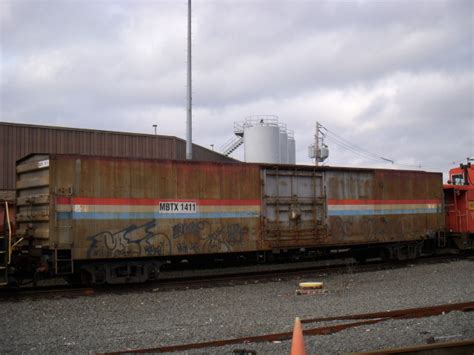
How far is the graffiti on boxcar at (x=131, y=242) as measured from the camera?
11883mm

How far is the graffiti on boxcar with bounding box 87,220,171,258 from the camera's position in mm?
11883

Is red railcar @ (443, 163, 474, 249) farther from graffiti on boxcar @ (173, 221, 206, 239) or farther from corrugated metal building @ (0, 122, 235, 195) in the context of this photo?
corrugated metal building @ (0, 122, 235, 195)

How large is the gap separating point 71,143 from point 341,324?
16.2m

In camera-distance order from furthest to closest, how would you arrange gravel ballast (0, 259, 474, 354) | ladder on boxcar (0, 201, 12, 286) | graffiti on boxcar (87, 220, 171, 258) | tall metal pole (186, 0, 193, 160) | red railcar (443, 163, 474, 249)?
red railcar (443, 163, 474, 249)
tall metal pole (186, 0, 193, 160)
graffiti on boxcar (87, 220, 171, 258)
ladder on boxcar (0, 201, 12, 286)
gravel ballast (0, 259, 474, 354)

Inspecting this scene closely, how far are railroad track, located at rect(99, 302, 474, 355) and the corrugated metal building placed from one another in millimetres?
13752

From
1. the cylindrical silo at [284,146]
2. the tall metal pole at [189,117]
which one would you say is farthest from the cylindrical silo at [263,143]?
the tall metal pole at [189,117]

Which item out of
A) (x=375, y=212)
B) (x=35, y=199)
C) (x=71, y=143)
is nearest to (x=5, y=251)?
(x=35, y=199)

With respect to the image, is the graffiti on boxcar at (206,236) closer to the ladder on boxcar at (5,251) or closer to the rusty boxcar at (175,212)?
the rusty boxcar at (175,212)

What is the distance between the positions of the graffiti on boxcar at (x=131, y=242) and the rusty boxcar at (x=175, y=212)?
0.03 metres

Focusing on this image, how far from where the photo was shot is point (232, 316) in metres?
9.05

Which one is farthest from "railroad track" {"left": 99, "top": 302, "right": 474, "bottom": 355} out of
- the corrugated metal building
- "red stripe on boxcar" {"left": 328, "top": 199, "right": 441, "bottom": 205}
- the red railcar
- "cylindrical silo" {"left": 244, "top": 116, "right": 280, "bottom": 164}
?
"cylindrical silo" {"left": 244, "top": 116, "right": 280, "bottom": 164}

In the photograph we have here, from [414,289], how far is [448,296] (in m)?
1.21

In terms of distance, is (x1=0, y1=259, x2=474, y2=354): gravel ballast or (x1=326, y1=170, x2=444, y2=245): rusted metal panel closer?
(x1=0, y1=259, x2=474, y2=354): gravel ballast

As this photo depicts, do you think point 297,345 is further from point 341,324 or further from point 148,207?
point 148,207
